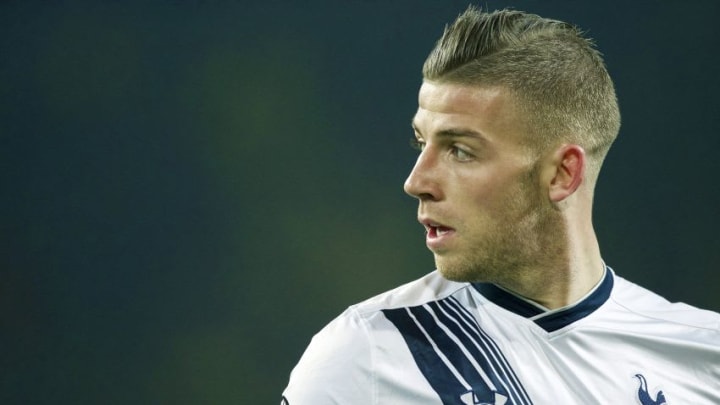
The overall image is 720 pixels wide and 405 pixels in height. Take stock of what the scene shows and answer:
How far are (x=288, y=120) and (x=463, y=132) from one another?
1.27 m

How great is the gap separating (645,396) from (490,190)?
0.47 metres

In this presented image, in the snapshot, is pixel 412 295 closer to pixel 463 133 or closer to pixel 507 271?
pixel 507 271

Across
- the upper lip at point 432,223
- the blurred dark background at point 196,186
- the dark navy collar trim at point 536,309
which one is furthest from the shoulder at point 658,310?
the blurred dark background at point 196,186

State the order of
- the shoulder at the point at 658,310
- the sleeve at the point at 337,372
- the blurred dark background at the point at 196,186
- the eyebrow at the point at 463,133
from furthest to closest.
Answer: the blurred dark background at the point at 196,186 → the shoulder at the point at 658,310 → the eyebrow at the point at 463,133 → the sleeve at the point at 337,372

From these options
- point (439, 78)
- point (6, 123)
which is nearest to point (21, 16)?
point (6, 123)

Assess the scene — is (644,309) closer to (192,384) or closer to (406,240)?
(406,240)

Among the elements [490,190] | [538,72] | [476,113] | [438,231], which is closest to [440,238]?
[438,231]

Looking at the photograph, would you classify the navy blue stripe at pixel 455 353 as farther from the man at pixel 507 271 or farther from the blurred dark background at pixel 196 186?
the blurred dark background at pixel 196 186

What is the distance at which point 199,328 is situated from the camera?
259cm

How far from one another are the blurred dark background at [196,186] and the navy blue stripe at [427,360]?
3.76ft

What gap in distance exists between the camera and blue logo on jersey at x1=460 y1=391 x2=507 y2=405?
1402mm

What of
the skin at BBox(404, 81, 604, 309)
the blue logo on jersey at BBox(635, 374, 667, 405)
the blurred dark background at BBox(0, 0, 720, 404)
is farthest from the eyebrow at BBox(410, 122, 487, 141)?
the blurred dark background at BBox(0, 0, 720, 404)

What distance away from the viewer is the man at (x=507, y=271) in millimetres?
1423

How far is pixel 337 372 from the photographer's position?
4.51ft
